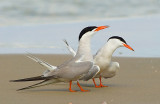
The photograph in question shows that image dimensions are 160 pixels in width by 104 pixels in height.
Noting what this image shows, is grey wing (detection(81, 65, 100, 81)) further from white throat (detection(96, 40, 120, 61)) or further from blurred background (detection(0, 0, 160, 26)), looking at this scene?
blurred background (detection(0, 0, 160, 26))

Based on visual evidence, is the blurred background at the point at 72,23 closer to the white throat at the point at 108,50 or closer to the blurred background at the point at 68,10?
the blurred background at the point at 68,10

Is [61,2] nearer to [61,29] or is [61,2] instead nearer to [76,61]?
[61,29]

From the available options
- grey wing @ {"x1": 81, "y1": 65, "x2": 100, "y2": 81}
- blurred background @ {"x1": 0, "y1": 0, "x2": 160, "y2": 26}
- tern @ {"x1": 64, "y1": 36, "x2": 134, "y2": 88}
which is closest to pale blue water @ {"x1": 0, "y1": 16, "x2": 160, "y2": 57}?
blurred background @ {"x1": 0, "y1": 0, "x2": 160, "y2": 26}

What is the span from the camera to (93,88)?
647cm

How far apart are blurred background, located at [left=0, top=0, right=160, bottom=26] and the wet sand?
7451 millimetres

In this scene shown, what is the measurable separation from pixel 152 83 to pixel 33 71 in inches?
91.6

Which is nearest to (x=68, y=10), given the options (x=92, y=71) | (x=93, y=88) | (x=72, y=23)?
(x=72, y=23)

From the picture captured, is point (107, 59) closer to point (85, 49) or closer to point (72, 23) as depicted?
point (85, 49)

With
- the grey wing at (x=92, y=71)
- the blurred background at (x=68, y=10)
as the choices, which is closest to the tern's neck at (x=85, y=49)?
the grey wing at (x=92, y=71)

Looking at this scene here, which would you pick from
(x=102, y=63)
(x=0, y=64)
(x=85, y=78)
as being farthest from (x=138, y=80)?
(x=0, y=64)

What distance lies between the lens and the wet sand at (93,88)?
17.2 feet

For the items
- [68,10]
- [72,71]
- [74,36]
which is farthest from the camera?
[68,10]

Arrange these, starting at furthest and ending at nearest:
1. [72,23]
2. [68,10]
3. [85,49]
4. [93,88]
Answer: [68,10], [72,23], [93,88], [85,49]

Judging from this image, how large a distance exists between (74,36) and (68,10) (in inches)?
239
